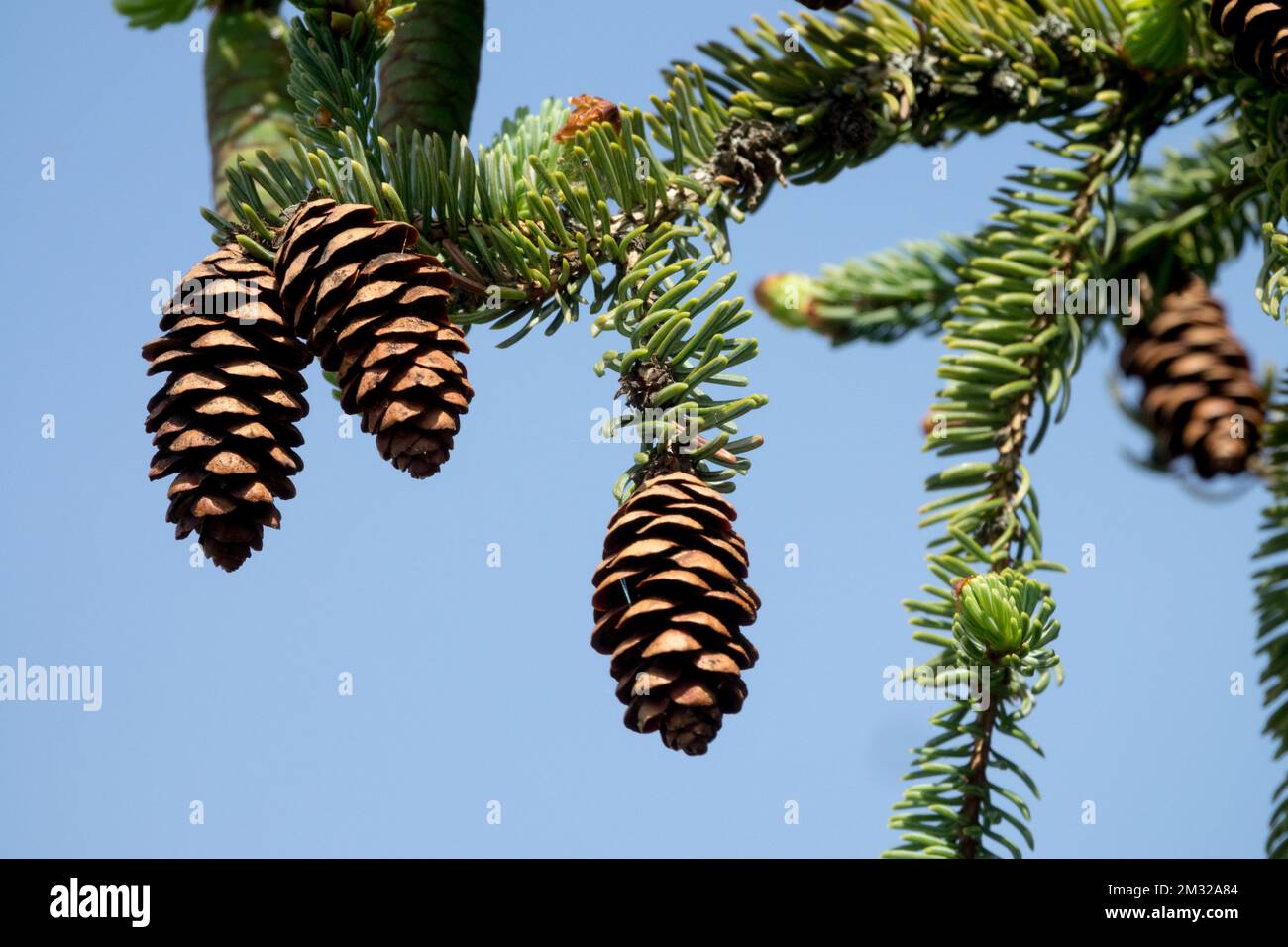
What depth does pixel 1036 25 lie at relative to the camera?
195cm

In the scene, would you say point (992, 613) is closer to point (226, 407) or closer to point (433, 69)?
point (226, 407)

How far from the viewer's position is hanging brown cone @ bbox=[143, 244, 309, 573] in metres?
1.38

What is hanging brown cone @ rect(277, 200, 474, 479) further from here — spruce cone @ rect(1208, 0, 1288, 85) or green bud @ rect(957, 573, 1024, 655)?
spruce cone @ rect(1208, 0, 1288, 85)

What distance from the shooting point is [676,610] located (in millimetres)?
1367

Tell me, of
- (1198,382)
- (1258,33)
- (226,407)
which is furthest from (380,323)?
(1198,382)

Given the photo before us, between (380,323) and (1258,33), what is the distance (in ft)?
3.44

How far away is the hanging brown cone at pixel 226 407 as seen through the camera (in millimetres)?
1376

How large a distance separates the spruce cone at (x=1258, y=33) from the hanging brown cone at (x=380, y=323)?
0.96m

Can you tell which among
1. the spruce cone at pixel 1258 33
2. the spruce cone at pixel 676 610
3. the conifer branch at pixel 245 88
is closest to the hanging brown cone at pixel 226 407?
the spruce cone at pixel 676 610

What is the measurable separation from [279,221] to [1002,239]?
103 centimetres

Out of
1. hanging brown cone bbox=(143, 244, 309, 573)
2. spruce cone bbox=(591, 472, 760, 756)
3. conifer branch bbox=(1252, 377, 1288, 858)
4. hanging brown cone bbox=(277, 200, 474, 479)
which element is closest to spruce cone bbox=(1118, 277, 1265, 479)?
conifer branch bbox=(1252, 377, 1288, 858)

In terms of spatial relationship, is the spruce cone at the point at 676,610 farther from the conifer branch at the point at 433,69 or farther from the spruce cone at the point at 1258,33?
the spruce cone at the point at 1258,33
